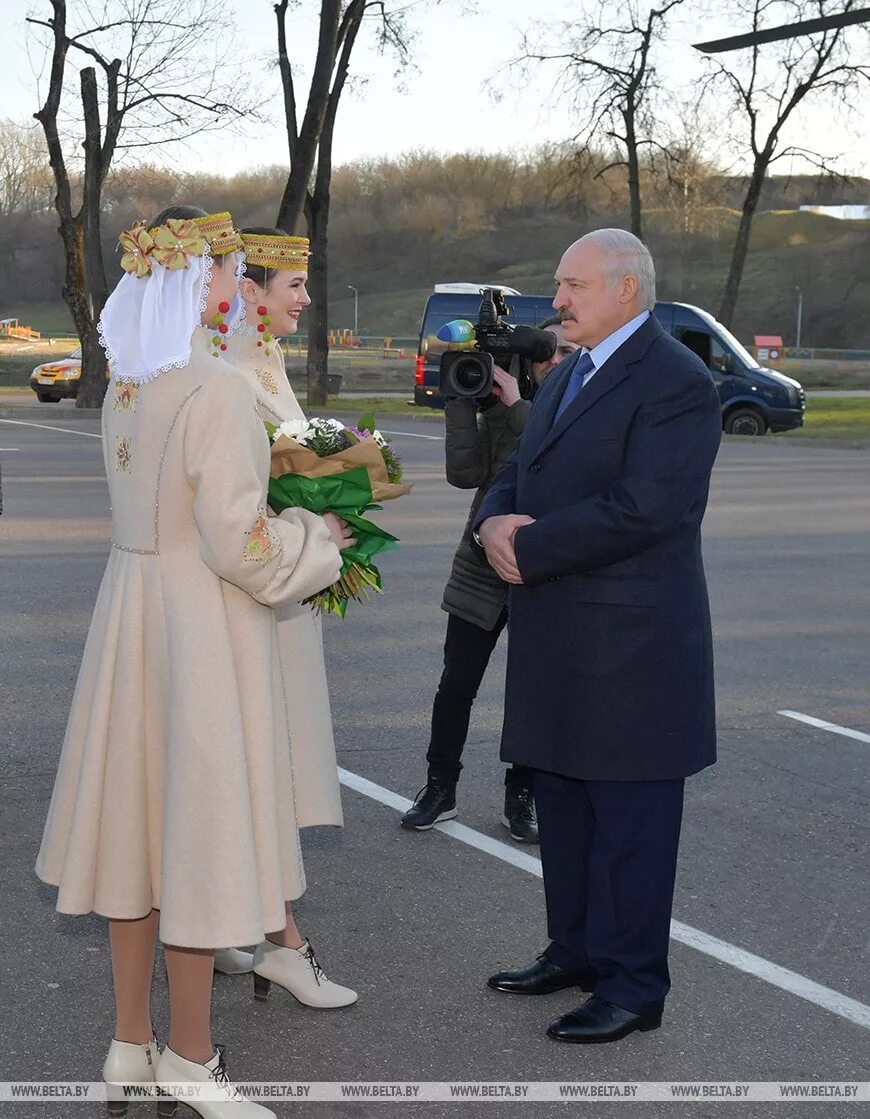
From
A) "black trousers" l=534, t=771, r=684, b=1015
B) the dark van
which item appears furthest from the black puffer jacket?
the dark van

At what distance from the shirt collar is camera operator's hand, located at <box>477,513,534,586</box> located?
457 mm

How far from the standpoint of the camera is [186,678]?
132 inches

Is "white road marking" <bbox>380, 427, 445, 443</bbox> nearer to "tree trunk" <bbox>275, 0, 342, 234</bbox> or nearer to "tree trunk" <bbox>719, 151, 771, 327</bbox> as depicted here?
"tree trunk" <bbox>275, 0, 342, 234</bbox>

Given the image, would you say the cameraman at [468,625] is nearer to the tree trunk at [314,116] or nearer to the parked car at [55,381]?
the tree trunk at [314,116]

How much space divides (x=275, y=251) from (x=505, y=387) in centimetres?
137

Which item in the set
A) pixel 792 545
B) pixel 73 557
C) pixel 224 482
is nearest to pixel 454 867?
pixel 224 482

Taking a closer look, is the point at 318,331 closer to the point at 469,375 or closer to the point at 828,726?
the point at 828,726

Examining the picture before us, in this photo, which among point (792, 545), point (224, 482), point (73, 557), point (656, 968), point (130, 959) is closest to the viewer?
point (224, 482)

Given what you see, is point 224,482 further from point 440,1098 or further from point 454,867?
point 454,867

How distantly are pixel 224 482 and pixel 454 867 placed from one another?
2.33 metres

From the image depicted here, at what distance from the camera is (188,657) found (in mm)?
3357

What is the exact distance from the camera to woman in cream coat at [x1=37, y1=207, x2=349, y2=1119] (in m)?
3.31

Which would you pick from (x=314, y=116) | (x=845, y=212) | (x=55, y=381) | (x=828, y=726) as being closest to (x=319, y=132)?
(x=314, y=116)

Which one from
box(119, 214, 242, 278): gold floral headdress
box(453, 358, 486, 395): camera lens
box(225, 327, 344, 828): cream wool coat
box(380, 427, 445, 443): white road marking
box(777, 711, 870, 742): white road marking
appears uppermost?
box(119, 214, 242, 278): gold floral headdress
